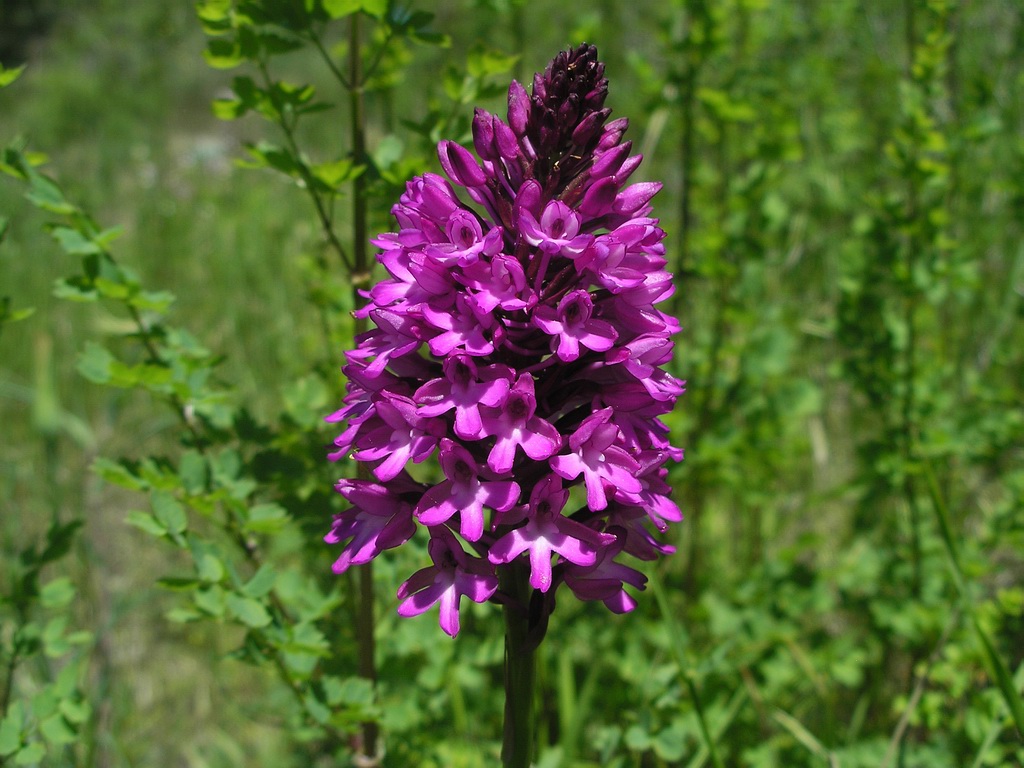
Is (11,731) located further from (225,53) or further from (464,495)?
(225,53)

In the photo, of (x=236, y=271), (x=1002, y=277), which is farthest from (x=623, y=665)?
(x=236, y=271)

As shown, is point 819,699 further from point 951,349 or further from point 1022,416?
point 951,349

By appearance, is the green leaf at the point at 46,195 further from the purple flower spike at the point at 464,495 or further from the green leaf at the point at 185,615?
the purple flower spike at the point at 464,495

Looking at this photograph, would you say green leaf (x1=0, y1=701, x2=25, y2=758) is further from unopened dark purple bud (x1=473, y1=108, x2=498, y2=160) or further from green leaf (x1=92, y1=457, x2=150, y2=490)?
unopened dark purple bud (x1=473, y1=108, x2=498, y2=160)

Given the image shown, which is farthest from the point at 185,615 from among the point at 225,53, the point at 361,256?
the point at 225,53

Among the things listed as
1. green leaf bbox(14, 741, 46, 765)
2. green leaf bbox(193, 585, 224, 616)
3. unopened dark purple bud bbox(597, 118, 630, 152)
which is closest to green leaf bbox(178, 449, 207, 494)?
green leaf bbox(193, 585, 224, 616)

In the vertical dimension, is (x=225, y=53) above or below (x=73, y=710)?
above
